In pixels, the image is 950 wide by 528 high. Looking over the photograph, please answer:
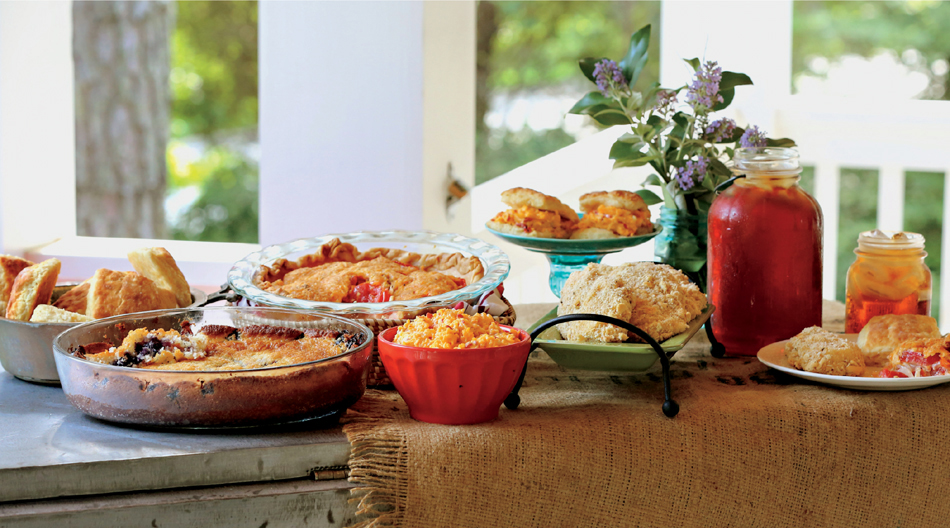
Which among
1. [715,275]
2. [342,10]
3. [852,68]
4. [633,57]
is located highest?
[852,68]

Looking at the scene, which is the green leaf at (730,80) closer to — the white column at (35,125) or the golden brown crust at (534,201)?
the golden brown crust at (534,201)

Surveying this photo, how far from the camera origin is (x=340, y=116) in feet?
7.53

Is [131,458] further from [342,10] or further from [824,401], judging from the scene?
[342,10]

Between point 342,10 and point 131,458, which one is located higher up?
point 342,10

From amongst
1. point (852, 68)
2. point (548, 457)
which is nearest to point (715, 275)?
point (548, 457)

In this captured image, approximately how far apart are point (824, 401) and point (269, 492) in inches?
23.3

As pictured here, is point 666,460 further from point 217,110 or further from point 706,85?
point 217,110

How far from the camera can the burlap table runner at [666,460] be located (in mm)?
841

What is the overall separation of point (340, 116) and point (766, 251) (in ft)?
4.76

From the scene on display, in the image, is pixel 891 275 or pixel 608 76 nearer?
pixel 891 275

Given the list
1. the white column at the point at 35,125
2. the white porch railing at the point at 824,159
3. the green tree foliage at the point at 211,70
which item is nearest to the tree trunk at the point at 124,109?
the green tree foliage at the point at 211,70

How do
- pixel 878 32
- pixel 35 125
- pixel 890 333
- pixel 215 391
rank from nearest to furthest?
pixel 215 391, pixel 890 333, pixel 35 125, pixel 878 32

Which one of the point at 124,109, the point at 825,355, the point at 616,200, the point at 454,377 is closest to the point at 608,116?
the point at 616,200

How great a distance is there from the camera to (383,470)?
832 mm
